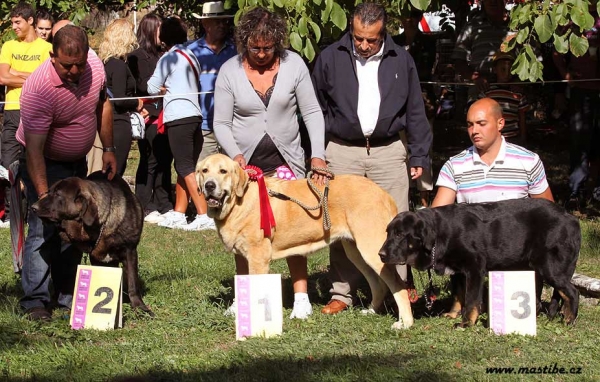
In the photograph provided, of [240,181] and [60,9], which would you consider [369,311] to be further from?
[60,9]

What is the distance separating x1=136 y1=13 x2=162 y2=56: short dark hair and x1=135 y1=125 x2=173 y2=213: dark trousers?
1072 mm

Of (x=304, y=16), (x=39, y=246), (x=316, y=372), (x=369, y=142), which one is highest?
(x=304, y=16)

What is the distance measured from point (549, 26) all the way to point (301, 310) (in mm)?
2958

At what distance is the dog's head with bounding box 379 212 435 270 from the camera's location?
568 cm

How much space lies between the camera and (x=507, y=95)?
33.0 ft

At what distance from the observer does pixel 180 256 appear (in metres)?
8.46

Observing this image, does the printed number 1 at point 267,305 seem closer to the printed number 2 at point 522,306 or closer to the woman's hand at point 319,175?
the woman's hand at point 319,175

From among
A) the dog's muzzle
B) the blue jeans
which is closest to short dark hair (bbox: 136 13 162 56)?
the blue jeans

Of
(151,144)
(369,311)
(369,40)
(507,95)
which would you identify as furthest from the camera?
(151,144)

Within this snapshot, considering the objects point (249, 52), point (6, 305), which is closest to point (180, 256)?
point (6, 305)

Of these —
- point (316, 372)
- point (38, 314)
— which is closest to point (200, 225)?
point (38, 314)

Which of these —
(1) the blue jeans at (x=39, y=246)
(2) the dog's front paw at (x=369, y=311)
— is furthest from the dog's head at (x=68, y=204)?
(2) the dog's front paw at (x=369, y=311)

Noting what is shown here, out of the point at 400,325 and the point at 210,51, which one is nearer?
the point at 400,325

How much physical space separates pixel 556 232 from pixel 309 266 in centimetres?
285
